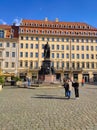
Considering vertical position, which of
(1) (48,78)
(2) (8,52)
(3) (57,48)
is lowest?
(1) (48,78)

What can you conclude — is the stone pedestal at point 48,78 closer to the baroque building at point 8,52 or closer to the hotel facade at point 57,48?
the hotel facade at point 57,48

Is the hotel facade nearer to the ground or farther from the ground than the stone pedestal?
farther from the ground

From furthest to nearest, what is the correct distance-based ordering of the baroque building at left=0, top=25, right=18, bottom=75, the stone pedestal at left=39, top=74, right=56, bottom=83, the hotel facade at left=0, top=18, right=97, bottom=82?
the hotel facade at left=0, top=18, right=97, bottom=82, the baroque building at left=0, top=25, right=18, bottom=75, the stone pedestal at left=39, top=74, right=56, bottom=83

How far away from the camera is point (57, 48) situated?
219 feet

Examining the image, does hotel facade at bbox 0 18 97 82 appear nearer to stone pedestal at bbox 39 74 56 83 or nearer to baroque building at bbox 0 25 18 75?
baroque building at bbox 0 25 18 75

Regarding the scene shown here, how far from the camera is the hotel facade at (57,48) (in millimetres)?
64438

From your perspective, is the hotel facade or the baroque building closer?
the baroque building

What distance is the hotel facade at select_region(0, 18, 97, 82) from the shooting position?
2537 inches

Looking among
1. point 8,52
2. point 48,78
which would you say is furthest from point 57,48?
point 48,78

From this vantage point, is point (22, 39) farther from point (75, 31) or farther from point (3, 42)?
point (75, 31)

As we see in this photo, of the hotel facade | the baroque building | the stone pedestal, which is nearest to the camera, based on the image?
the stone pedestal

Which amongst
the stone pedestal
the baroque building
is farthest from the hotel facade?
the stone pedestal

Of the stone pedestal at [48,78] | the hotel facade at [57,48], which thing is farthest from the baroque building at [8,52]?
the stone pedestal at [48,78]

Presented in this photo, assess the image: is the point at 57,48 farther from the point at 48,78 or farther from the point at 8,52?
the point at 48,78
